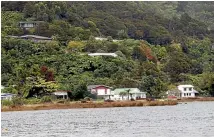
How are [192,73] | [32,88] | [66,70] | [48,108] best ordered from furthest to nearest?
[192,73] < [66,70] < [32,88] < [48,108]

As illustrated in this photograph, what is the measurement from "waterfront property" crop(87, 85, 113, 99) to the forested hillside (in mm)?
1071

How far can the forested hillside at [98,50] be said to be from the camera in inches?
2520

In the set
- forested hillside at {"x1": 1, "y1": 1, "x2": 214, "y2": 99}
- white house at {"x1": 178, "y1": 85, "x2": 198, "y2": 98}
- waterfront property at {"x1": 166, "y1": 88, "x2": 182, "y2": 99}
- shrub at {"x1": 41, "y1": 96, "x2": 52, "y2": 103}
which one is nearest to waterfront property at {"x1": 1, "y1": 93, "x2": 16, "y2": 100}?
forested hillside at {"x1": 1, "y1": 1, "x2": 214, "y2": 99}

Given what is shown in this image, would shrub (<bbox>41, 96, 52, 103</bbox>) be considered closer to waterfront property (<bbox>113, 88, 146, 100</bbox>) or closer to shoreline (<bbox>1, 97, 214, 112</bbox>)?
shoreline (<bbox>1, 97, 214, 112</bbox>)

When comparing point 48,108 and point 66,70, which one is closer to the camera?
point 48,108

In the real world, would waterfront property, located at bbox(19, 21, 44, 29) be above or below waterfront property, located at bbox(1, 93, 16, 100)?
above

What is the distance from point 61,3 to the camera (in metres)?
102

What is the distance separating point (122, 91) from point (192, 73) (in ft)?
75.2

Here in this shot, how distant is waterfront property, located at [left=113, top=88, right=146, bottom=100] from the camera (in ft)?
208

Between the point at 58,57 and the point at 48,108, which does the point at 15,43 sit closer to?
the point at 58,57

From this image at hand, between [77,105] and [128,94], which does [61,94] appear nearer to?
[77,105]

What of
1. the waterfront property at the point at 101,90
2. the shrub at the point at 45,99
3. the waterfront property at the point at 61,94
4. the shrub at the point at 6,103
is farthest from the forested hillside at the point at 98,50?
the shrub at the point at 6,103

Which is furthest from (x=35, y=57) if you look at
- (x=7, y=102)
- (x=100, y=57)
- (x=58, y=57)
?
(x=7, y=102)

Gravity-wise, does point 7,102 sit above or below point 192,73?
below
